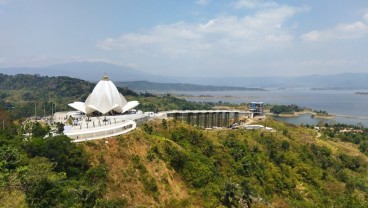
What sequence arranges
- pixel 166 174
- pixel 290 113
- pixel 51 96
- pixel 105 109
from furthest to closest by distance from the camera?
pixel 290 113 < pixel 51 96 < pixel 105 109 < pixel 166 174

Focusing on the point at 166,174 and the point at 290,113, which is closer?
the point at 166,174

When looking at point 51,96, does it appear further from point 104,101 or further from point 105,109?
point 105,109

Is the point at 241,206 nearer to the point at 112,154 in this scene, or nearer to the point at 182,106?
the point at 112,154

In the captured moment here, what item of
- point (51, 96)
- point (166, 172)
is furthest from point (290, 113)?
point (166, 172)

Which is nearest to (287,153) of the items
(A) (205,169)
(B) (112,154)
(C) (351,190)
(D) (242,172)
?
(C) (351,190)

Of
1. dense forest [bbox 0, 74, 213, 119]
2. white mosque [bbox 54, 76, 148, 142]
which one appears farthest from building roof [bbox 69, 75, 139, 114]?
dense forest [bbox 0, 74, 213, 119]

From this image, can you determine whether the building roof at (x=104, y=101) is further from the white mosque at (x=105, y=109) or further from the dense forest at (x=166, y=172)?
the dense forest at (x=166, y=172)

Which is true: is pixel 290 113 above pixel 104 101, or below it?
below

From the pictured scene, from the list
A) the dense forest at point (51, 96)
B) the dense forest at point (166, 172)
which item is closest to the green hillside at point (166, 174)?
the dense forest at point (166, 172)
